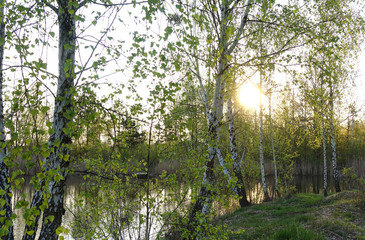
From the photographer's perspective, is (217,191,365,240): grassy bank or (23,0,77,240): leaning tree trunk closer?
(23,0,77,240): leaning tree trunk

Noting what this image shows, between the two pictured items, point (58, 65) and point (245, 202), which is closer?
point (58, 65)

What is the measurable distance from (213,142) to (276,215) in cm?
724

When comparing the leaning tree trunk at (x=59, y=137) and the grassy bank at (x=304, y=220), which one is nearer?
the leaning tree trunk at (x=59, y=137)

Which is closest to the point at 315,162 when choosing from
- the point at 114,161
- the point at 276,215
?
the point at 276,215

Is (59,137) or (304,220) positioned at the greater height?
(59,137)

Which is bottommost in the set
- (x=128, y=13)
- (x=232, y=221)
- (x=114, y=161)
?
(x=232, y=221)

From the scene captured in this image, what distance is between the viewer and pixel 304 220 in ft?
27.6

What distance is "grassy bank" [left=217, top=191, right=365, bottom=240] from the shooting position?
21.8 feet

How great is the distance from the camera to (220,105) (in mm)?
5840

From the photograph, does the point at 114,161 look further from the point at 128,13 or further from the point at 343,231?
the point at 343,231

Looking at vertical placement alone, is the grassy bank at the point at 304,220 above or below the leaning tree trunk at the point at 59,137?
below

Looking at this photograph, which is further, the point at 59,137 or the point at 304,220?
the point at 304,220

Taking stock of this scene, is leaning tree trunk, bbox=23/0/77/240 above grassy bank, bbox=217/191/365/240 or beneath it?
above

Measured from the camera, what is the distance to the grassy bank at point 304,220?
6645 mm
